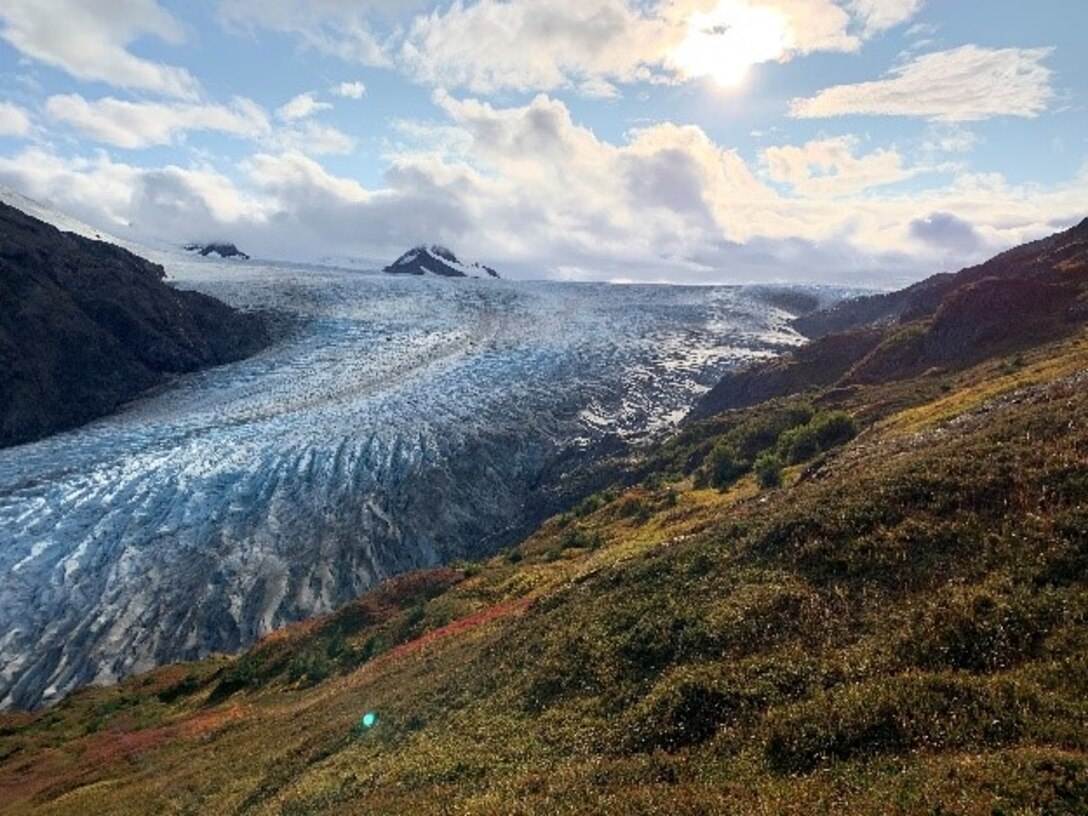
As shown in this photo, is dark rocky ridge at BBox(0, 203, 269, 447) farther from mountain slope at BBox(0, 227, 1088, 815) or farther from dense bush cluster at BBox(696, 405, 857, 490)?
dense bush cluster at BBox(696, 405, 857, 490)

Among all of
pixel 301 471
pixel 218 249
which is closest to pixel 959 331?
pixel 301 471

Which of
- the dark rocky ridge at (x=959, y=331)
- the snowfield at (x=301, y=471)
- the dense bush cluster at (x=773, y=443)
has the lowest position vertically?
the snowfield at (x=301, y=471)

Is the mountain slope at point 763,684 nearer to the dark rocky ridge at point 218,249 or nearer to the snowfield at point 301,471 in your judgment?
the snowfield at point 301,471

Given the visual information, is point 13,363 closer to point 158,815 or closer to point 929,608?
point 158,815

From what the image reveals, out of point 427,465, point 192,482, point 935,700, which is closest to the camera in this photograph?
point 935,700

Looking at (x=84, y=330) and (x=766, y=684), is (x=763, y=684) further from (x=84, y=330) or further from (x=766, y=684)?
(x=84, y=330)

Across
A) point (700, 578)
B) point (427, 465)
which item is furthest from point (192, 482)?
point (700, 578)

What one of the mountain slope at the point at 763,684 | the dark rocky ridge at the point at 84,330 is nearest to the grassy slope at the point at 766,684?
the mountain slope at the point at 763,684
